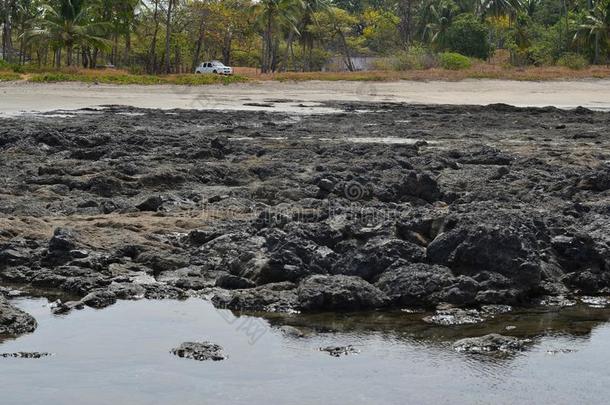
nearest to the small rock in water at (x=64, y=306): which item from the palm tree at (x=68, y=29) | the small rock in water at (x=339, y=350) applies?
the small rock in water at (x=339, y=350)

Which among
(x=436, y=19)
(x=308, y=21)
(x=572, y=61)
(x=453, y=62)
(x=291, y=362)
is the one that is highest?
(x=436, y=19)

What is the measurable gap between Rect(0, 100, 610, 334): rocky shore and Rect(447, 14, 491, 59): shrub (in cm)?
4363

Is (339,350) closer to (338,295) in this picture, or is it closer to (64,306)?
(338,295)

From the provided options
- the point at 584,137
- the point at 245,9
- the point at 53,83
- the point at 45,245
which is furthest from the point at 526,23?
the point at 45,245

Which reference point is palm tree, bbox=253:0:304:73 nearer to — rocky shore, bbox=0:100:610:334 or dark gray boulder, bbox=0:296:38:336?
rocky shore, bbox=0:100:610:334

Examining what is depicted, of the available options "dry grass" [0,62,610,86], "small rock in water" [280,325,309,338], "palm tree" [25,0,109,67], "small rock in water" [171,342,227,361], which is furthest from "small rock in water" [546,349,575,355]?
"palm tree" [25,0,109,67]

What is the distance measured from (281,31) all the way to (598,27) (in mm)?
18880

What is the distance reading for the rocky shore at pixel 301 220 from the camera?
350 inches

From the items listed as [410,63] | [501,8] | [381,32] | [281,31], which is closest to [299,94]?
[410,63]

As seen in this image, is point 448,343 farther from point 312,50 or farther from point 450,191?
point 312,50

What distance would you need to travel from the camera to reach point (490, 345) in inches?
302

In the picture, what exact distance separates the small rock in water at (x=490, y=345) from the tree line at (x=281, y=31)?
1727 inches

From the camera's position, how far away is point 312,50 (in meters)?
72.4

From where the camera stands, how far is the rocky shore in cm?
888
